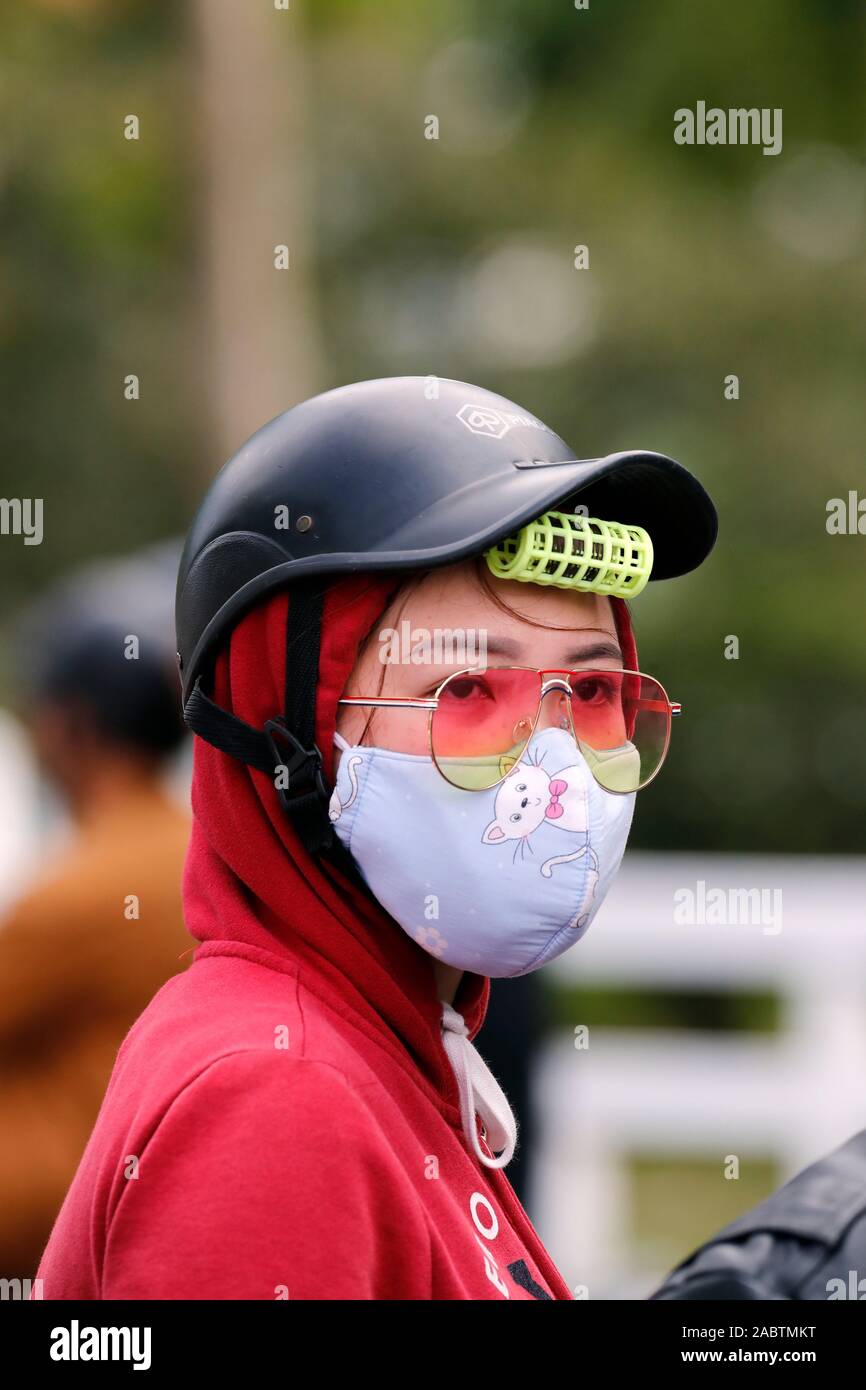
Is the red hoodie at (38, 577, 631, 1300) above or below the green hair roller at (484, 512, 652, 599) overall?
below

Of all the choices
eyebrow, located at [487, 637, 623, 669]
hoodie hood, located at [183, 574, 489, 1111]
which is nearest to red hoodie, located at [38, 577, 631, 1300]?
hoodie hood, located at [183, 574, 489, 1111]

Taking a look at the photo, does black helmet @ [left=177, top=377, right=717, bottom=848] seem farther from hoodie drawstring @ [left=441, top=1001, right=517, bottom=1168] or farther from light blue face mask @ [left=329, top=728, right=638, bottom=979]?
hoodie drawstring @ [left=441, top=1001, right=517, bottom=1168]

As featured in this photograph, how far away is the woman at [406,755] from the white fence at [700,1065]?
5.71 metres

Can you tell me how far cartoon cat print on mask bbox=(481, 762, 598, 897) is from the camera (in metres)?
2.28

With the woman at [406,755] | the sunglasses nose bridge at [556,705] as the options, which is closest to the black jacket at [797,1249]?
the woman at [406,755]

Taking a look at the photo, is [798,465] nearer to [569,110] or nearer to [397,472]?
[569,110]

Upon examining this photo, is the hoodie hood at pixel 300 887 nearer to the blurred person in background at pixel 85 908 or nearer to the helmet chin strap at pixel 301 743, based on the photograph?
the helmet chin strap at pixel 301 743

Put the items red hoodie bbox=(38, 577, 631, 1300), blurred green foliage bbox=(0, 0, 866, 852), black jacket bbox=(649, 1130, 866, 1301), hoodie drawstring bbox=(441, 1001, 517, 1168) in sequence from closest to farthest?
red hoodie bbox=(38, 577, 631, 1300), black jacket bbox=(649, 1130, 866, 1301), hoodie drawstring bbox=(441, 1001, 517, 1168), blurred green foliage bbox=(0, 0, 866, 852)

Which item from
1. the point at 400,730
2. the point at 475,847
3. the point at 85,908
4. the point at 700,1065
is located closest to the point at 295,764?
the point at 400,730

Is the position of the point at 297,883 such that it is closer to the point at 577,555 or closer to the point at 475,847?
the point at 475,847

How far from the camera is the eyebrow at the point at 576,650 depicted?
229cm

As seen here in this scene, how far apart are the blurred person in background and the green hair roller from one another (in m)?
2.16
